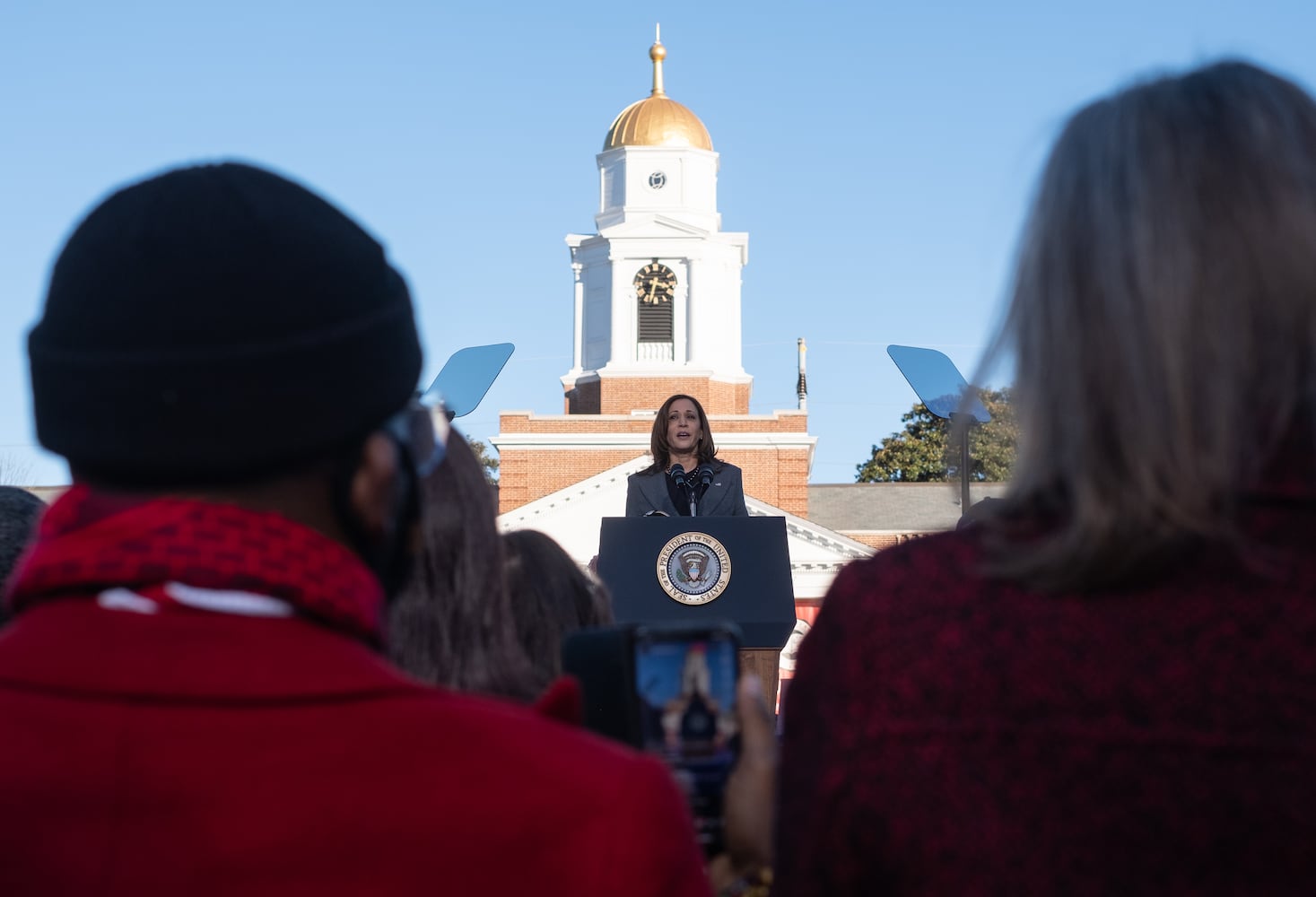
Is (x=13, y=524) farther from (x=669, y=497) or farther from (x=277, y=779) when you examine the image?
(x=669, y=497)

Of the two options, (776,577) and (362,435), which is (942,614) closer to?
(362,435)

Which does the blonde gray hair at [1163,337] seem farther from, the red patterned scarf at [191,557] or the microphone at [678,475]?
the microphone at [678,475]

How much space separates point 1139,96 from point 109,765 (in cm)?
122

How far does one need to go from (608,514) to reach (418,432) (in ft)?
121

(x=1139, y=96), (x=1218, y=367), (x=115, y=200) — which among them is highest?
(x=1139, y=96)

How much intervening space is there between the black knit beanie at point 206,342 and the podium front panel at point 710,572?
533cm

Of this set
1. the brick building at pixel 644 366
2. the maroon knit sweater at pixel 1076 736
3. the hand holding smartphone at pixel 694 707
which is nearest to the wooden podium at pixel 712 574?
the hand holding smartphone at pixel 694 707

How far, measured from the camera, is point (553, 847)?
45.9 inches

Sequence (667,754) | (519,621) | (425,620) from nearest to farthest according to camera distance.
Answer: (667,754), (425,620), (519,621)

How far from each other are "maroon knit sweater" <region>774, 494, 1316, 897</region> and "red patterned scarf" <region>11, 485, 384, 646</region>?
1.68ft

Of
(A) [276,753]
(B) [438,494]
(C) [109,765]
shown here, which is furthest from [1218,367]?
(B) [438,494]

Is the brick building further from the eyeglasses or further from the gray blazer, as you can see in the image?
the eyeglasses

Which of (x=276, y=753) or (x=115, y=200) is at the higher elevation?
(x=115, y=200)

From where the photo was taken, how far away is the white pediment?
38.0m
